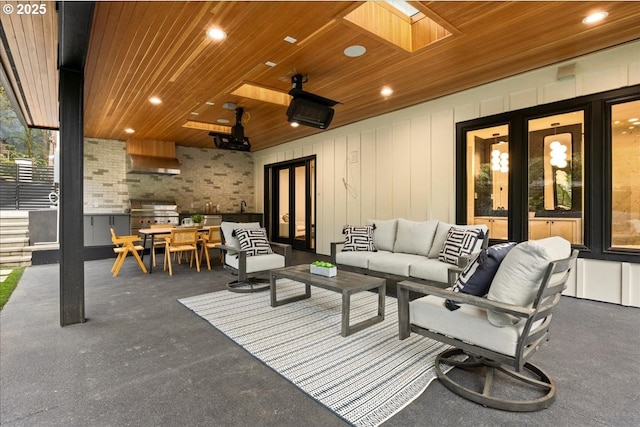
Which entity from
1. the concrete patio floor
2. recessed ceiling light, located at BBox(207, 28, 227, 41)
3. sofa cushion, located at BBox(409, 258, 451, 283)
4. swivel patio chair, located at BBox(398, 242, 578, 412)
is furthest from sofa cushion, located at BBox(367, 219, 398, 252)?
recessed ceiling light, located at BBox(207, 28, 227, 41)

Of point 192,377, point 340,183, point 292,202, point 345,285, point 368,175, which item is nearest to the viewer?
point 192,377

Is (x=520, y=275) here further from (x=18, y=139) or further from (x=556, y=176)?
(x=18, y=139)

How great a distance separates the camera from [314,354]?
2.51 meters

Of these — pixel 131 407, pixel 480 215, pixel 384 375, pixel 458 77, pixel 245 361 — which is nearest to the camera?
pixel 131 407

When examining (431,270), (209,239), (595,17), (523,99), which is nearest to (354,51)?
(595,17)

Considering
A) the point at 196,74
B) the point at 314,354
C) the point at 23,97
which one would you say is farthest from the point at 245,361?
the point at 23,97

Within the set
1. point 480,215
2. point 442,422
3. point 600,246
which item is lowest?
point 442,422

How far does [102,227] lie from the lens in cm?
732

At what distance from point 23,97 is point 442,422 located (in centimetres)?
712

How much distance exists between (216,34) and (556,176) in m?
4.55

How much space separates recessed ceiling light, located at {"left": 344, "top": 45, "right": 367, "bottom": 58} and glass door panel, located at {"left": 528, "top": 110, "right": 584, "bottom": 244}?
2.65 meters

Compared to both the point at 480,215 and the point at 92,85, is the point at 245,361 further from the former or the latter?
the point at 92,85

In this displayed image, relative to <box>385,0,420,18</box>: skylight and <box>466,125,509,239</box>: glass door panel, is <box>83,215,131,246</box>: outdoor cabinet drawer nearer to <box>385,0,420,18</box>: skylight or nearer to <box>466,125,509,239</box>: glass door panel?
<box>385,0,420,18</box>: skylight

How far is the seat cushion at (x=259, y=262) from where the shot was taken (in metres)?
4.20
